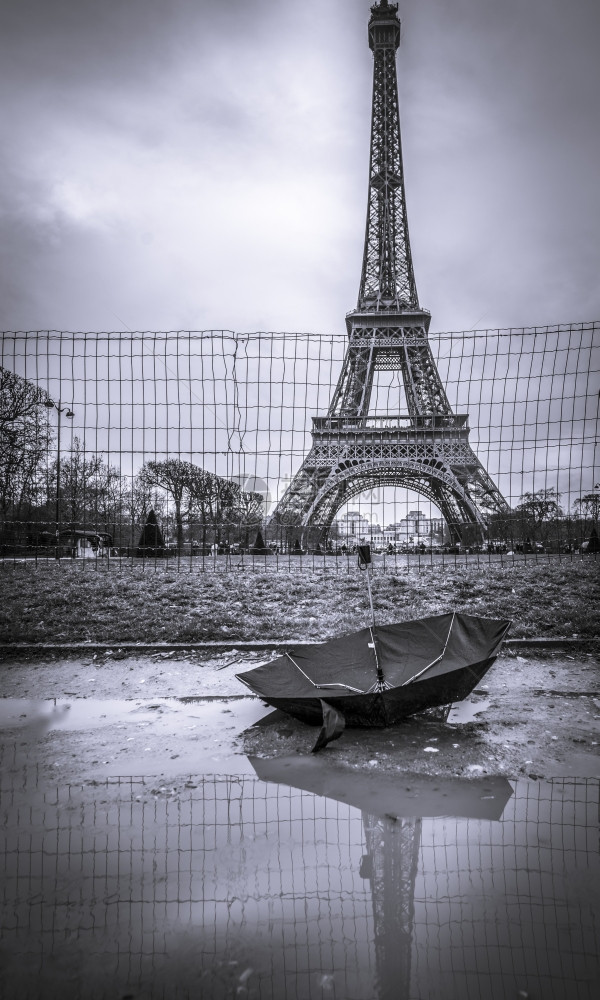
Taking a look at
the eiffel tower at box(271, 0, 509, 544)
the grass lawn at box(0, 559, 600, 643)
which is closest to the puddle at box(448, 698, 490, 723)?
the grass lawn at box(0, 559, 600, 643)

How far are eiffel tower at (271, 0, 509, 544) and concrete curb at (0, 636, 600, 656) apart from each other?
12.5ft

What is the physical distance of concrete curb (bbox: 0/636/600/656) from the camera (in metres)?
6.92

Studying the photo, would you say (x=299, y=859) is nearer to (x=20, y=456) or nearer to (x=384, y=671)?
(x=384, y=671)

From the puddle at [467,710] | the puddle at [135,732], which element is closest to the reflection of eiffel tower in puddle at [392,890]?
the puddle at [135,732]

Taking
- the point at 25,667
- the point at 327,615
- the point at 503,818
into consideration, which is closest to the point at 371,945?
the point at 503,818

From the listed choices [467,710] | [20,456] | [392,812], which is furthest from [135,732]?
[20,456]

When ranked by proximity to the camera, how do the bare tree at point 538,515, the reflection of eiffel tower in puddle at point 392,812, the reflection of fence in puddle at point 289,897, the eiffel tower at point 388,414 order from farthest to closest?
the eiffel tower at point 388,414
the bare tree at point 538,515
the reflection of eiffel tower in puddle at point 392,812
the reflection of fence in puddle at point 289,897

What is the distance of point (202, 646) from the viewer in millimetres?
7023

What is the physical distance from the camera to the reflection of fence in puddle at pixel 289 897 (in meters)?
1.97

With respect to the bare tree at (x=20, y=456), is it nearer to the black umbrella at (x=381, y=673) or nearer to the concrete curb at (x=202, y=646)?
the concrete curb at (x=202, y=646)

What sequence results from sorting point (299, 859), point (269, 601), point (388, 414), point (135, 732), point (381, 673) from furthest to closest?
1. point (388, 414)
2. point (269, 601)
3. point (135, 732)
4. point (381, 673)
5. point (299, 859)

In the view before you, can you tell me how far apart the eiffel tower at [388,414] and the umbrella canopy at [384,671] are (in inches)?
225

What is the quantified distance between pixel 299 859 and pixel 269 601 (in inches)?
248

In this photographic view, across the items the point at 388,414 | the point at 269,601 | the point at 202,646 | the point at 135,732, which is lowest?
the point at 135,732
